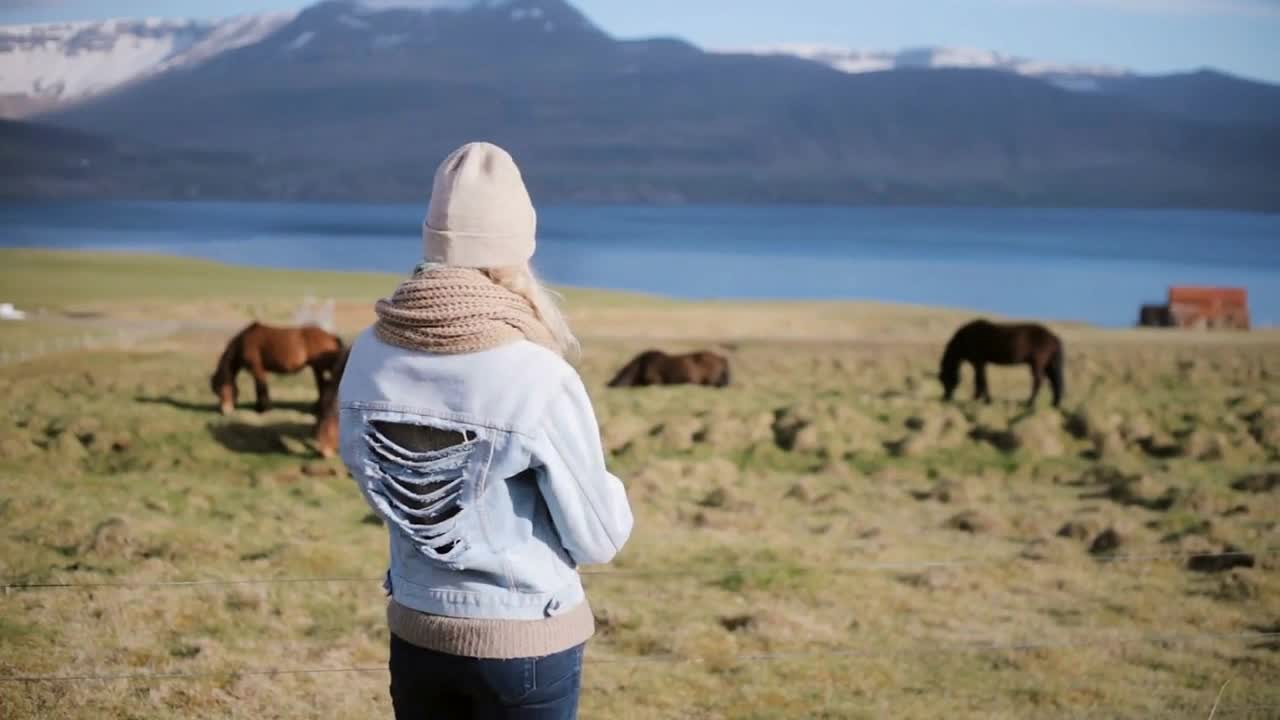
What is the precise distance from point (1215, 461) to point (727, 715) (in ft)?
31.0

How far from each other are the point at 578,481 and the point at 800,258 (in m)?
91.1

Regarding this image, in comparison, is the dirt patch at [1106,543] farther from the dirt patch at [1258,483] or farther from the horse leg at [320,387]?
the horse leg at [320,387]

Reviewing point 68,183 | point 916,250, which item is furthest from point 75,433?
point 916,250

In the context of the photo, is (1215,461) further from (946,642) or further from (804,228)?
(804,228)

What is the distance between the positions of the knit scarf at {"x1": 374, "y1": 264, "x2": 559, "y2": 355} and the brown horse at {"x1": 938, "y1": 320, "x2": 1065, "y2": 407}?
1451 centimetres

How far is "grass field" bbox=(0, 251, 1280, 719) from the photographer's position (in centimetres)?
521

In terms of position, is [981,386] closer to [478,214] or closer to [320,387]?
[320,387]

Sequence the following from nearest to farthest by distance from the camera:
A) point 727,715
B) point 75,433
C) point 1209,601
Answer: point 727,715 → point 1209,601 → point 75,433

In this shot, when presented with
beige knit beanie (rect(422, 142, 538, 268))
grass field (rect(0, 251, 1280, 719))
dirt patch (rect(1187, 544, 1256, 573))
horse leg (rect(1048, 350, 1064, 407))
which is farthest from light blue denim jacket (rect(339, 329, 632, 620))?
horse leg (rect(1048, 350, 1064, 407))

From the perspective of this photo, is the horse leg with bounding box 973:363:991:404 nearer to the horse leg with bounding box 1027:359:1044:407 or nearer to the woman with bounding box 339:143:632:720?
the horse leg with bounding box 1027:359:1044:407

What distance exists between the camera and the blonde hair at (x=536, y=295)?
2.35 m

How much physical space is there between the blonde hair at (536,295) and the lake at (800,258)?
44.3 feet

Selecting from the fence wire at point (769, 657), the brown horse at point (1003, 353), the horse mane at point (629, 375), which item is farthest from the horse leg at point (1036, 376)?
the fence wire at point (769, 657)

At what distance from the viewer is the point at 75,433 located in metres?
10.4
